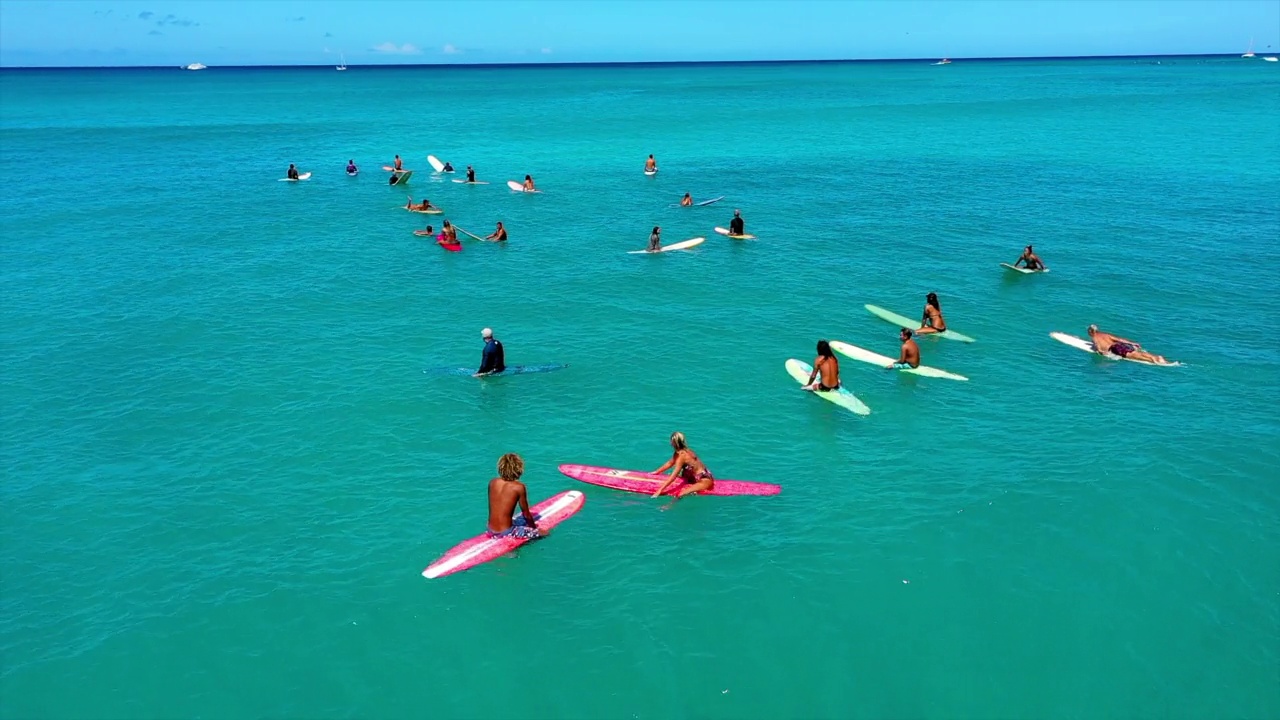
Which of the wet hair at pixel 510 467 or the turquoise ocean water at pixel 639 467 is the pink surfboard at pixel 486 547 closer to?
the turquoise ocean water at pixel 639 467

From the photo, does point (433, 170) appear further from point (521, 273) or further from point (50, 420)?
point (50, 420)

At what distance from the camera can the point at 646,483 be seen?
20.2 meters

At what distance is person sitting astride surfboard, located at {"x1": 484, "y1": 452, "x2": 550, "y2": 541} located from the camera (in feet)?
Answer: 56.5

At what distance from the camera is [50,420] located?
24984 mm

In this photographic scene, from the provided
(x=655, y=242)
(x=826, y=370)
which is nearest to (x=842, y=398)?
(x=826, y=370)

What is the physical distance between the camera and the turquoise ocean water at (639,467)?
1475 centimetres

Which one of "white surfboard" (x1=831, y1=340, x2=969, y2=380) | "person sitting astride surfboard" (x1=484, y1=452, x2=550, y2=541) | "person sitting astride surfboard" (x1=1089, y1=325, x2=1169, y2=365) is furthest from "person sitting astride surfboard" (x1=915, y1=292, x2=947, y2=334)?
"person sitting astride surfboard" (x1=484, y1=452, x2=550, y2=541)

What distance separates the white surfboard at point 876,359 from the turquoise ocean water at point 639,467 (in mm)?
1086

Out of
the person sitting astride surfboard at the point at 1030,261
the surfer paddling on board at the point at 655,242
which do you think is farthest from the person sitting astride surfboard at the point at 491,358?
the person sitting astride surfboard at the point at 1030,261

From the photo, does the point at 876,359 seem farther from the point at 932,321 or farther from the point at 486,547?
the point at 486,547

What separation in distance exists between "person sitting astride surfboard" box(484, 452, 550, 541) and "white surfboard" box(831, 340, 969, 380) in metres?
15.2

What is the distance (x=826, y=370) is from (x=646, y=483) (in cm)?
815

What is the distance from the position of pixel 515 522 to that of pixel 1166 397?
21.4m

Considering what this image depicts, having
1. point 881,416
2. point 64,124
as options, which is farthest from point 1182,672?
point 64,124
